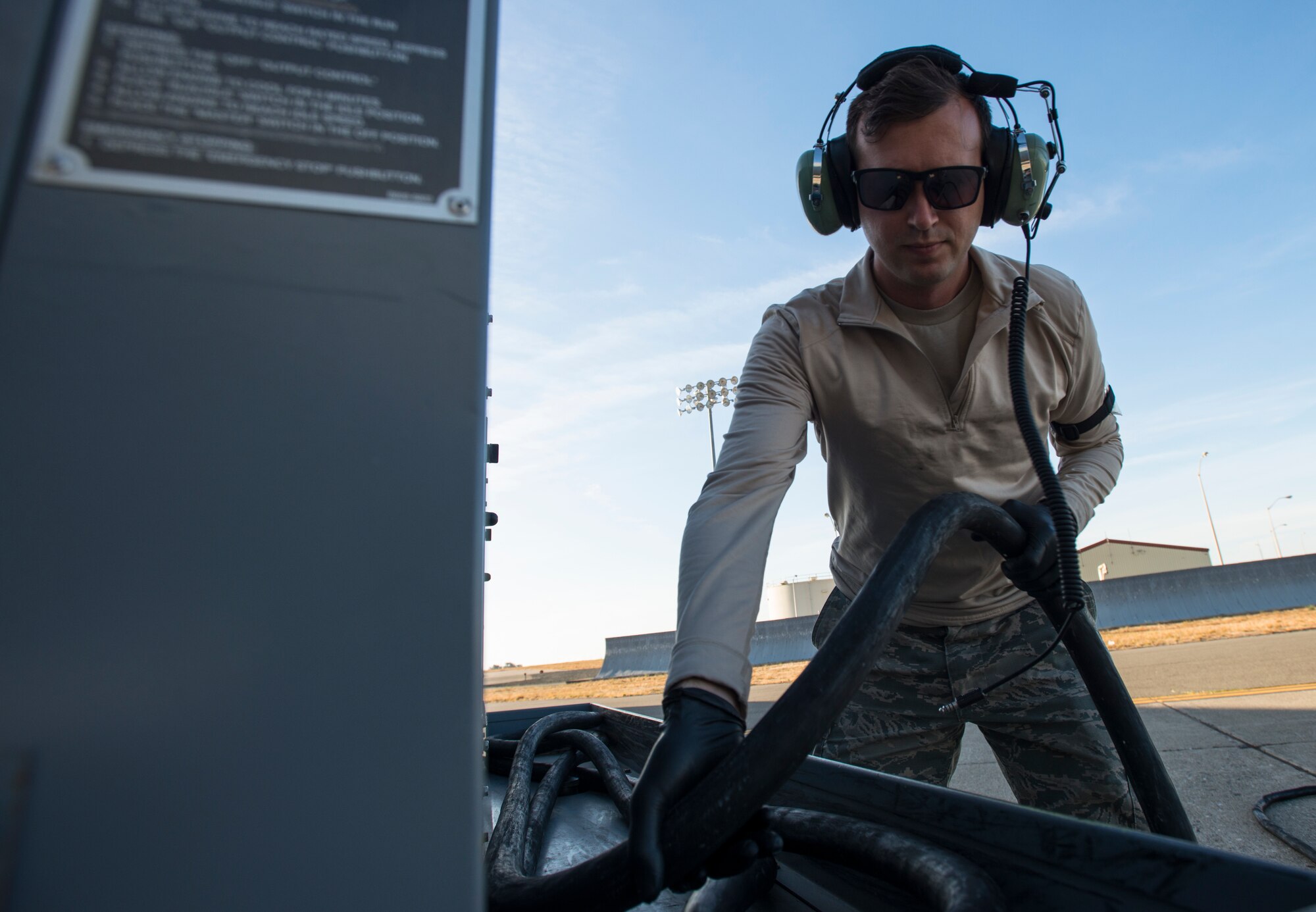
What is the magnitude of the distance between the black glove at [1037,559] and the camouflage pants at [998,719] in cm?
49

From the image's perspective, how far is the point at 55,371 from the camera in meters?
0.49

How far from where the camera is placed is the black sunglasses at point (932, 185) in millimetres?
1839

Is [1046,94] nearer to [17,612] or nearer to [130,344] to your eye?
[130,344]

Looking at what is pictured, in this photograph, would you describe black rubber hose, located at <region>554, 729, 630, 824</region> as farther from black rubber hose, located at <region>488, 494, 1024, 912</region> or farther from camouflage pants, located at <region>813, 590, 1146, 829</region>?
camouflage pants, located at <region>813, 590, 1146, 829</region>

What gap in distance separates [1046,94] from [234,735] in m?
2.44

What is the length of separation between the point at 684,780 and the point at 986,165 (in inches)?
71.1

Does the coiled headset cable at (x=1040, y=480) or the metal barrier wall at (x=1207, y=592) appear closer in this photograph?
the coiled headset cable at (x=1040, y=480)

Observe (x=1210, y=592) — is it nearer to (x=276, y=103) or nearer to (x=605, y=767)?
(x=605, y=767)

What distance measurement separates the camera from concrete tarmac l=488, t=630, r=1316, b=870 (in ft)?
9.37

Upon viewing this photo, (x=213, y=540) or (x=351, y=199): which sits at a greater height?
(x=351, y=199)

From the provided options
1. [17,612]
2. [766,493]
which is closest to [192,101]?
[17,612]

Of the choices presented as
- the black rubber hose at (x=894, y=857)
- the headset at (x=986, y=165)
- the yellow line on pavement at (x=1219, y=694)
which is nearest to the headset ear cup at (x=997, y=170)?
the headset at (x=986, y=165)

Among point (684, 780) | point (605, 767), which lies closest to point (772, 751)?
point (684, 780)

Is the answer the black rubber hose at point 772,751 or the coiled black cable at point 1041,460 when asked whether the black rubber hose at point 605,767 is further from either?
the coiled black cable at point 1041,460
